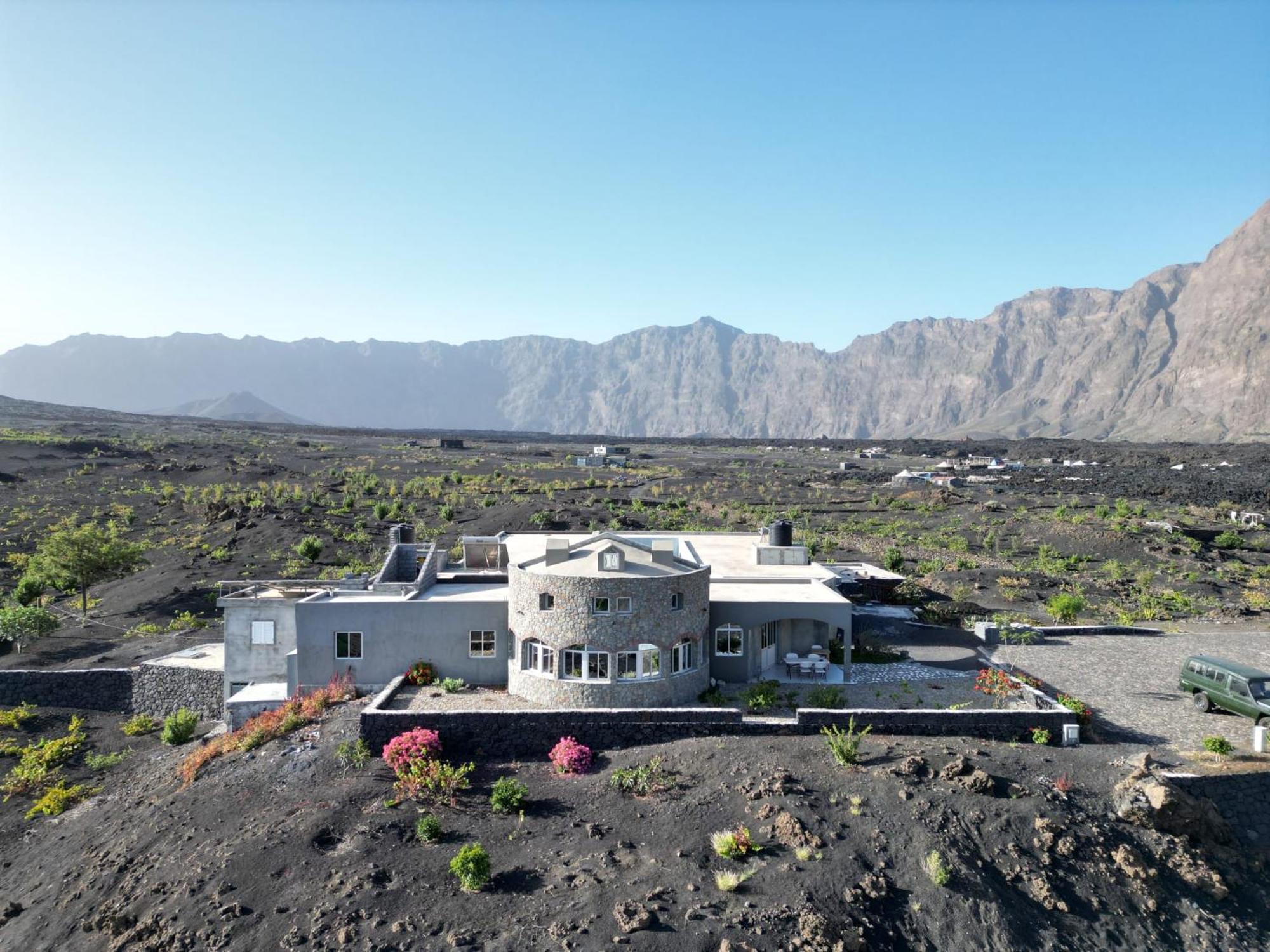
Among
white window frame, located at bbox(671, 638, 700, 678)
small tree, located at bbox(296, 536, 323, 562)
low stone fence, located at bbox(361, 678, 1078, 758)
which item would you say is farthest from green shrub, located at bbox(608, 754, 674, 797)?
small tree, located at bbox(296, 536, 323, 562)

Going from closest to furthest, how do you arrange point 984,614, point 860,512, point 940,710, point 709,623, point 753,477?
point 940,710 → point 709,623 → point 984,614 → point 860,512 → point 753,477

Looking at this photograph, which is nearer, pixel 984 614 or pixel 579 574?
pixel 579 574

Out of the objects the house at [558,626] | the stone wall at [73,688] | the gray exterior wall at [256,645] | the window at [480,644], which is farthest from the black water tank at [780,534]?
the stone wall at [73,688]

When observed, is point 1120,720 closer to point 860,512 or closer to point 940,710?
point 940,710

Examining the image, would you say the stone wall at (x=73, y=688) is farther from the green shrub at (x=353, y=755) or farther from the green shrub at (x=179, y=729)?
the green shrub at (x=353, y=755)

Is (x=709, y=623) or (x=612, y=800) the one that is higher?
(x=709, y=623)

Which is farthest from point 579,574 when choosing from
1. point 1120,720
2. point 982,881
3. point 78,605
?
point 78,605

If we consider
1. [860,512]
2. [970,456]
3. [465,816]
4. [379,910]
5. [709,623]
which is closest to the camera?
[379,910]
